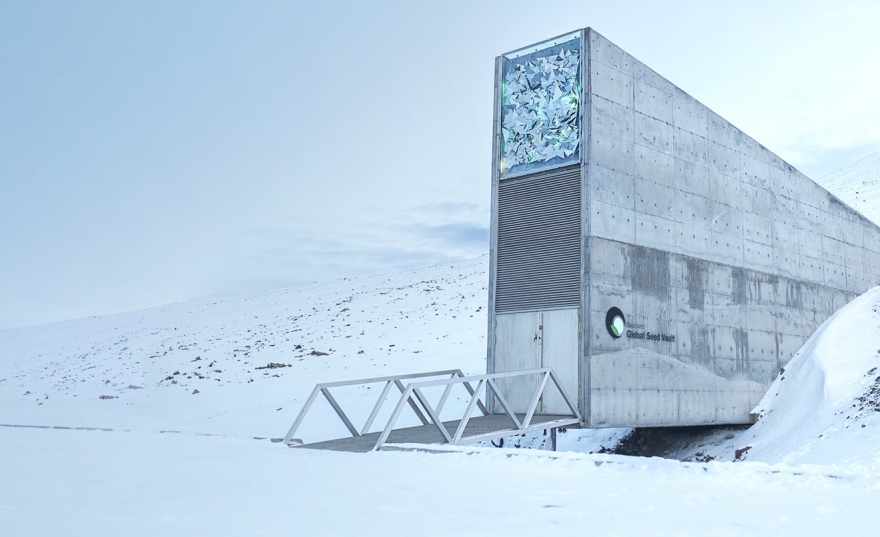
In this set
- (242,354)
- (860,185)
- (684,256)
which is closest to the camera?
(684,256)

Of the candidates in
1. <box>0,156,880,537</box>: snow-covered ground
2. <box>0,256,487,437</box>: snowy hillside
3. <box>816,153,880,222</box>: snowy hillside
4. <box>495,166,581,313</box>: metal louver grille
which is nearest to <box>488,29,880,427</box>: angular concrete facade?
<box>495,166,581,313</box>: metal louver grille

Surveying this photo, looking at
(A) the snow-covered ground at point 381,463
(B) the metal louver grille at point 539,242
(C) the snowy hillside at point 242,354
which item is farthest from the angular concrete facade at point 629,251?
(C) the snowy hillside at point 242,354

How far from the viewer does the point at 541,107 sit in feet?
45.2

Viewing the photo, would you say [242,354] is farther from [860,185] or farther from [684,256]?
[860,185]

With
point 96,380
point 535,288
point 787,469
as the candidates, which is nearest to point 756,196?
point 535,288

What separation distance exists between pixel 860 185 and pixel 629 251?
42.4 m

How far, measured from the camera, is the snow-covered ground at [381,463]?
211 inches

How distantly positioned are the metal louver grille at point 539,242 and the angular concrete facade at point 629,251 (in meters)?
0.02

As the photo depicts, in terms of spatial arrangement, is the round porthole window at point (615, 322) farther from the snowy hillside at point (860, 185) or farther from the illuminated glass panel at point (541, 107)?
the snowy hillside at point (860, 185)

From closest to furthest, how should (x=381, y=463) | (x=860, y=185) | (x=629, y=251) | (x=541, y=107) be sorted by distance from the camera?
(x=381, y=463)
(x=629, y=251)
(x=541, y=107)
(x=860, y=185)

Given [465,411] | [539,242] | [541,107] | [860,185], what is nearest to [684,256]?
[539,242]

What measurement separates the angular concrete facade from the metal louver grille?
2 cm

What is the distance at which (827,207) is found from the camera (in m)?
19.5

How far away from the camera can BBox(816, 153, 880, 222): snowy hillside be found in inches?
1635
